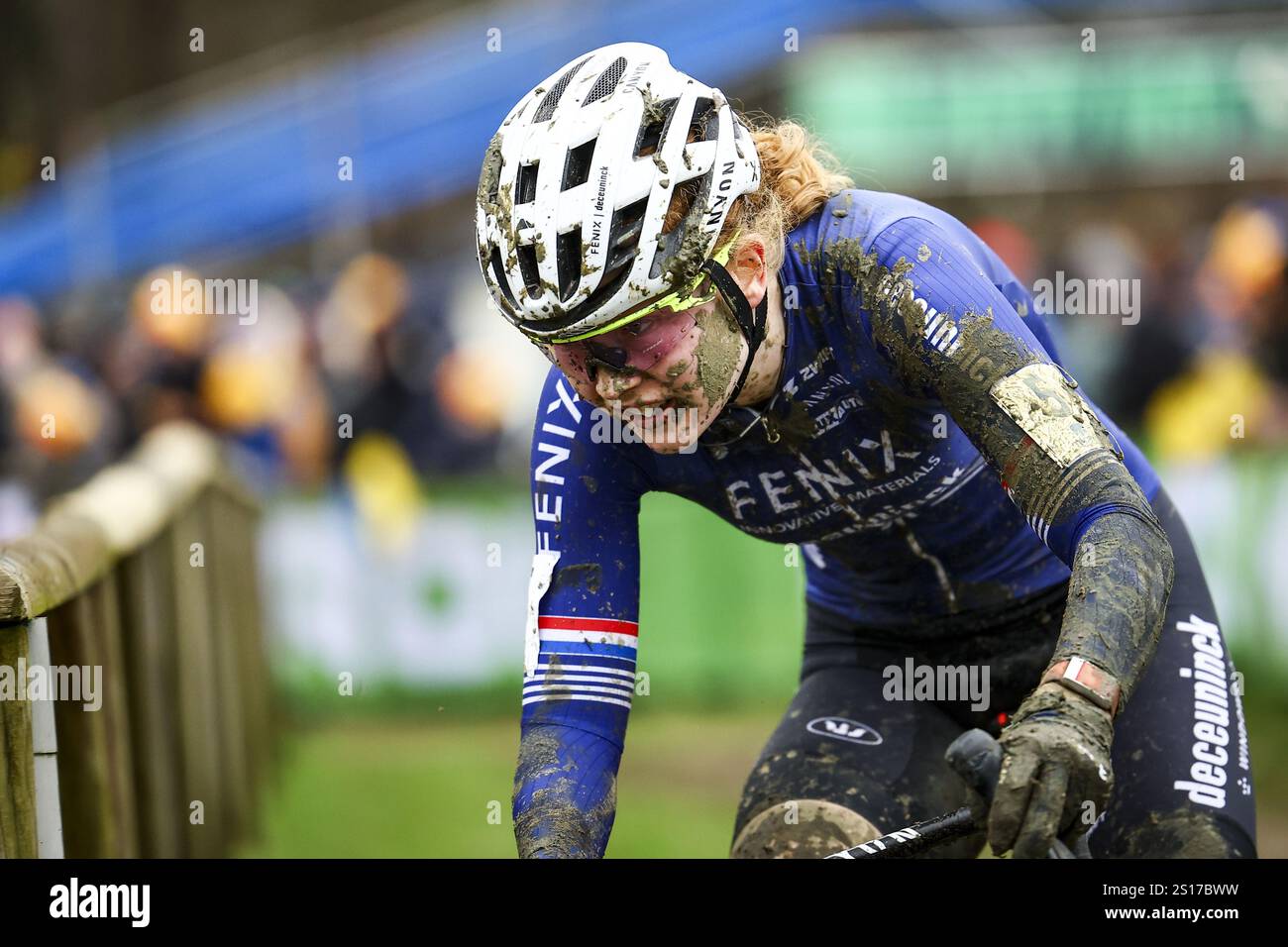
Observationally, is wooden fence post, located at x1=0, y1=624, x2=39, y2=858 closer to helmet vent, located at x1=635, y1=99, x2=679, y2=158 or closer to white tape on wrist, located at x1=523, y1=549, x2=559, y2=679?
white tape on wrist, located at x1=523, y1=549, x2=559, y2=679

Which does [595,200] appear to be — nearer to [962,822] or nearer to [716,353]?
[716,353]

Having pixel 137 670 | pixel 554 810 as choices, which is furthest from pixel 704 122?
pixel 137 670

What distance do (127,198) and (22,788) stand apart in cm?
1410

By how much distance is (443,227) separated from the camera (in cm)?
2006

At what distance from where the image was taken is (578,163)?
10.9 feet

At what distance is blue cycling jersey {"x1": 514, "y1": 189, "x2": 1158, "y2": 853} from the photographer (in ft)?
11.9

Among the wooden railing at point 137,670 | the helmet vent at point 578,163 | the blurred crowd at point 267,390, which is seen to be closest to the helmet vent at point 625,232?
the helmet vent at point 578,163

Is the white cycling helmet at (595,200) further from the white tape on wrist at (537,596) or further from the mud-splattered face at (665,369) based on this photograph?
the white tape on wrist at (537,596)

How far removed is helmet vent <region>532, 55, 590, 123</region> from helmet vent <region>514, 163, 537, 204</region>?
0.12 metres

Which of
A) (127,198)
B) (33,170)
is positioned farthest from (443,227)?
(33,170)

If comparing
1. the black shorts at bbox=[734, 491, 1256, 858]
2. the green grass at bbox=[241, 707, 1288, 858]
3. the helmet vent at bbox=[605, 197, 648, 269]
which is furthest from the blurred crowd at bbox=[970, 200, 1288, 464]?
the helmet vent at bbox=[605, 197, 648, 269]

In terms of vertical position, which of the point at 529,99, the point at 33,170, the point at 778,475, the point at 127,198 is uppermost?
the point at 33,170
